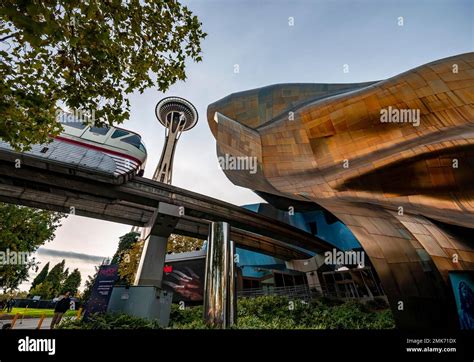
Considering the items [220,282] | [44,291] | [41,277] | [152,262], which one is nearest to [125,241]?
[44,291]

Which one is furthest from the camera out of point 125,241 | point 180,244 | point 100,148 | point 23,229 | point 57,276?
point 57,276

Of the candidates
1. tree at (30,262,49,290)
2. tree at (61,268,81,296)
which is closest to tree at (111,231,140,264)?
tree at (61,268,81,296)

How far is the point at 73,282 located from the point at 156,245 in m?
68.7

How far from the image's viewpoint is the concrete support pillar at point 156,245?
1347 centimetres

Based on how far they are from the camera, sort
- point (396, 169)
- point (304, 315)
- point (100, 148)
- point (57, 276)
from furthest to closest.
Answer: point (57, 276) < point (304, 315) < point (100, 148) < point (396, 169)

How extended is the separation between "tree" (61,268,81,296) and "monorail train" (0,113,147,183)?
67.1 m

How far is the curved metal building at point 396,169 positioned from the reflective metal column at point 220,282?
542 centimetres

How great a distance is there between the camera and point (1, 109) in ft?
14.3

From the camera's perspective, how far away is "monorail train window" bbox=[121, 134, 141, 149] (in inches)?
588

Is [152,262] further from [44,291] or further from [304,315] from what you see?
[44,291]

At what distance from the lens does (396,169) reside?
488 inches

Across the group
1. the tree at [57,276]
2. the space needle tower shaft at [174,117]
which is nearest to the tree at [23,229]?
the space needle tower shaft at [174,117]

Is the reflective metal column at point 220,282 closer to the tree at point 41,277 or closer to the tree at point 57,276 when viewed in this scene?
the tree at point 57,276

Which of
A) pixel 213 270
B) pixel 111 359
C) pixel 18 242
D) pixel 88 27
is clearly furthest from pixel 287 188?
pixel 18 242
